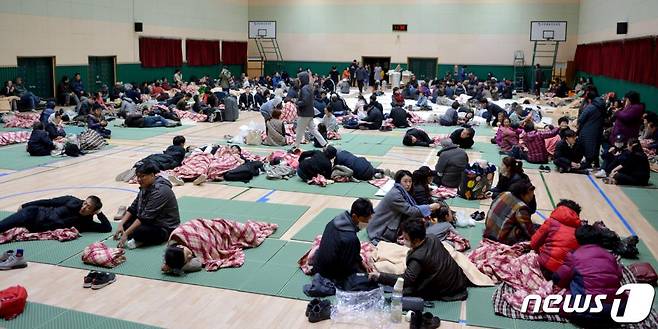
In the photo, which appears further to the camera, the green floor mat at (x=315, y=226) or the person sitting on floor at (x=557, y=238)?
the green floor mat at (x=315, y=226)

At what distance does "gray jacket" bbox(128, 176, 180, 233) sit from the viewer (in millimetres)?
8234

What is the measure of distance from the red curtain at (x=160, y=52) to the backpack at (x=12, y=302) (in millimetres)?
29163

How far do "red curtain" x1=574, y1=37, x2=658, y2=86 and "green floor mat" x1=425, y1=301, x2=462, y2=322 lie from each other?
15615 mm

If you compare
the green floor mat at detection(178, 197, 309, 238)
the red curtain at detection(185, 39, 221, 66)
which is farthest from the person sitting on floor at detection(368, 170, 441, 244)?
the red curtain at detection(185, 39, 221, 66)

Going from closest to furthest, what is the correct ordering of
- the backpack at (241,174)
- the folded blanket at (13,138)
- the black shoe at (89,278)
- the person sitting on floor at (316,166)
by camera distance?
the black shoe at (89,278) < the person sitting on floor at (316,166) < the backpack at (241,174) < the folded blanket at (13,138)

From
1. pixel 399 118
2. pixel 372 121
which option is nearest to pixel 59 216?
pixel 372 121

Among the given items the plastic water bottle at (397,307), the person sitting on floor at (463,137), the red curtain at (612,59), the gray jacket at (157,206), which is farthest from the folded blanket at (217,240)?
the red curtain at (612,59)

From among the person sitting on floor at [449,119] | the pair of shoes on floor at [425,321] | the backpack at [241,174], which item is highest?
the person sitting on floor at [449,119]

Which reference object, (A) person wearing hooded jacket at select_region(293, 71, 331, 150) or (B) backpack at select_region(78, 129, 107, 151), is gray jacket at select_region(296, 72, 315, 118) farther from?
(B) backpack at select_region(78, 129, 107, 151)

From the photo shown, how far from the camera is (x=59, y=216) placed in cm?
889

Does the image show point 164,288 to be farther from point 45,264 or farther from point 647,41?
point 647,41

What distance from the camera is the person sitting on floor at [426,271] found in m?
6.51

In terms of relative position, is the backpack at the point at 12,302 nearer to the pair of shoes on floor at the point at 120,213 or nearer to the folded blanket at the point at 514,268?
the pair of shoes on floor at the point at 120,213

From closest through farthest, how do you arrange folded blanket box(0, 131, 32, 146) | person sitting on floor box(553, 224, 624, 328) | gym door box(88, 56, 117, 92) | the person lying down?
1. person sitting on floor box(553, 224, 624, 328)
2. the person lying down
3. folded blanket box(0, 131, 32, 146)
4. gym door box(88, 56, 117, 92)
